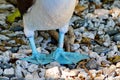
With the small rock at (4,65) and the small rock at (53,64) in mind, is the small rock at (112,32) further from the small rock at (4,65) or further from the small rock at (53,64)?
the small rock at (4,65)

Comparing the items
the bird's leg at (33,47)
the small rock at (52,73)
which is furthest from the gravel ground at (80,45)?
the bird's leg at (33,47)

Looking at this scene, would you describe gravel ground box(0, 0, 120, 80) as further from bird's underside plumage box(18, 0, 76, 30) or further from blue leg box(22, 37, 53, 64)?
bird's underside plumage box(18, 0, 76, 30)

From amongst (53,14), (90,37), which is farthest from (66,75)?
(90,37)

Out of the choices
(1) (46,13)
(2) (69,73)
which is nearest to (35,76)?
(2) (69,73)

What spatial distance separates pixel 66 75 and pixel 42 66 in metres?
0.28

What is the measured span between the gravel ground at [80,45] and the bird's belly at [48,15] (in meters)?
0.32

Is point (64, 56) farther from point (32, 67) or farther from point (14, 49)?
point (14, 49)

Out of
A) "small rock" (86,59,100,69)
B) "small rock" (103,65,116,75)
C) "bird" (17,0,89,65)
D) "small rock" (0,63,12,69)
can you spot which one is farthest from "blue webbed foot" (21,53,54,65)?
"small rock" (103,65,116,75)

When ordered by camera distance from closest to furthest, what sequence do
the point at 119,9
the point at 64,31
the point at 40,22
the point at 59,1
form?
the point at 59,1 → the point at 40,22 → the point at 64,31 → the point at 119,9

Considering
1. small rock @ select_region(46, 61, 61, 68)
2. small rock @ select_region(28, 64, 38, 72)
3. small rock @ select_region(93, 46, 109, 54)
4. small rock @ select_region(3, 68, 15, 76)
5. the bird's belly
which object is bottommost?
small rock @ select_region(3, 68, 15, 76)

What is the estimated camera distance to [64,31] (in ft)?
13.0

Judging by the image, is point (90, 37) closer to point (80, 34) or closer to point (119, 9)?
point (80, 34)

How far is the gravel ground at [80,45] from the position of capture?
3.63 m

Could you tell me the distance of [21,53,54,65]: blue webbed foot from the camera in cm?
385
